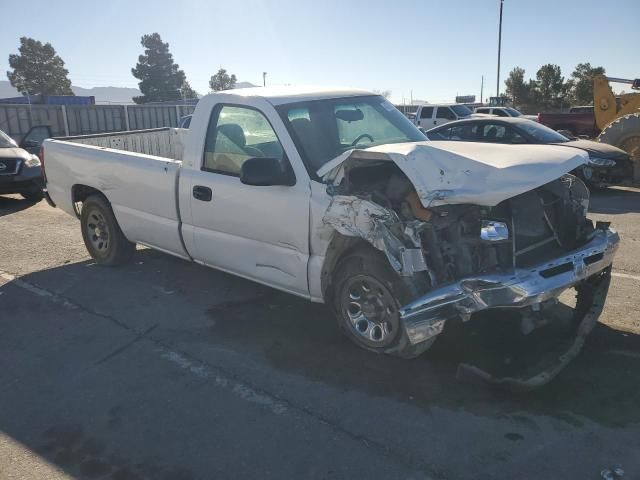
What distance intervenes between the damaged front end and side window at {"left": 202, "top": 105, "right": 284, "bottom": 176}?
861 millimetres

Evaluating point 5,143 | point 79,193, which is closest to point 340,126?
point 79,193

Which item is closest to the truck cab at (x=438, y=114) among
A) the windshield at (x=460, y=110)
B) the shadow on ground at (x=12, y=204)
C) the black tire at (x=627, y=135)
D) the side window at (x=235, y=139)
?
the windshield at (x=460, y=110)

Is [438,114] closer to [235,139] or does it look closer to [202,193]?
[235,139]

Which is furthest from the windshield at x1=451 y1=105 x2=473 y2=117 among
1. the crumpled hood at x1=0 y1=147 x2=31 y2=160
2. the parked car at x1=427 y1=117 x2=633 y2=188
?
the crumpled hood at x1=0 y1=147 x2=31 y2=160

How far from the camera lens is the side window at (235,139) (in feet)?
15.3

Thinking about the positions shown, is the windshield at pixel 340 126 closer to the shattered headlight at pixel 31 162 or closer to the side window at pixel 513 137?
the side window at pixel 513 137

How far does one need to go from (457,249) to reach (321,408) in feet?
4.42

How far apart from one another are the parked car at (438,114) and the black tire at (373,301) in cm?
1749

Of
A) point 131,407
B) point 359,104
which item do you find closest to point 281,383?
point 131,407

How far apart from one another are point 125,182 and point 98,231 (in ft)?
3.27

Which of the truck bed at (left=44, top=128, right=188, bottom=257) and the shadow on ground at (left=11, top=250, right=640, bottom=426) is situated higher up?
the truck bed at (left=44, top=128, right=188, bottom=257)

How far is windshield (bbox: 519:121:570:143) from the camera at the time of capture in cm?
1059

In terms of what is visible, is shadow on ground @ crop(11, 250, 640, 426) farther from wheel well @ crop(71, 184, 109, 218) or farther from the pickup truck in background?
the pickup truck in background

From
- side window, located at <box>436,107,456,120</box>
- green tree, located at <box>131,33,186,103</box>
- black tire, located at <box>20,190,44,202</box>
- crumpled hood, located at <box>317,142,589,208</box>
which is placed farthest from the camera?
green tree, located at <box>131,33,186,103</box>
